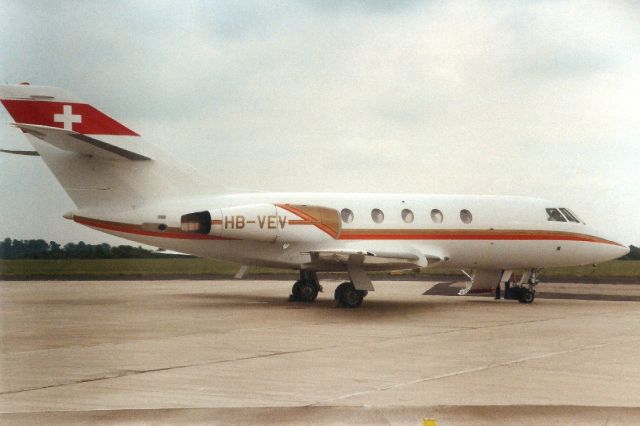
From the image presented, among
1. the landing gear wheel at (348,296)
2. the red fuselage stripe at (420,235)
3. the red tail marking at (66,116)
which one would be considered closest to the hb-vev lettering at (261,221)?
the red fuselage stripe at (420,235)

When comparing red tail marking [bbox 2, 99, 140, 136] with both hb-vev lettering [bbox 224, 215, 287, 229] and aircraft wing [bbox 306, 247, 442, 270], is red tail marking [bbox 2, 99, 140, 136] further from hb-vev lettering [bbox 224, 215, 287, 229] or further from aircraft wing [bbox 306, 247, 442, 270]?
aircraft wing [bbox 306, 247, 442, 270]

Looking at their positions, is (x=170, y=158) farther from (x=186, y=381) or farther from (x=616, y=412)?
(x=616, y=412)

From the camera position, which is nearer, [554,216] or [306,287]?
[306,287]

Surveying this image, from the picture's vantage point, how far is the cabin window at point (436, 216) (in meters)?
22.5

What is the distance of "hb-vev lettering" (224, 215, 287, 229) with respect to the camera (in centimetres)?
1923

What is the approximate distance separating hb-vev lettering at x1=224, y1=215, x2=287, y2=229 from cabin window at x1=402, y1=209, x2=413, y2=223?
12.8 ft

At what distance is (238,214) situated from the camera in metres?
19.4

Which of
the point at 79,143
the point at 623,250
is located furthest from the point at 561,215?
the point at 79,143

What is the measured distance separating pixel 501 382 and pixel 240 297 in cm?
1761

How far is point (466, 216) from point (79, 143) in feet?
36.1

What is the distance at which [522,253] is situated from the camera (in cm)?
2370

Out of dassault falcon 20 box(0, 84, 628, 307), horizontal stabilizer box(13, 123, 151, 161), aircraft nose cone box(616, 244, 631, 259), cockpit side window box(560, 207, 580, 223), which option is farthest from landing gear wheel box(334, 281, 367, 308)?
aircraft nose cone box(616, 244, 631, 259)

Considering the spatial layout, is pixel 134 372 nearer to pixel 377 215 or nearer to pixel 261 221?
pixel 261 221

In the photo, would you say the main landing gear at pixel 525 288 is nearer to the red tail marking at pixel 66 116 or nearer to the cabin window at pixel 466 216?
the cabin window at pixel 466 216
